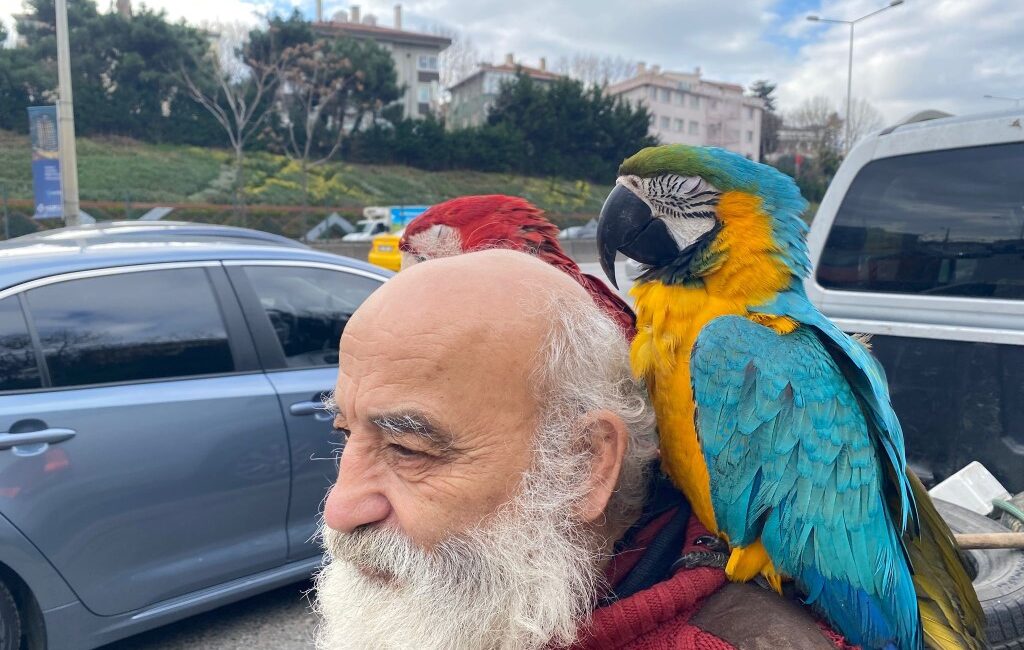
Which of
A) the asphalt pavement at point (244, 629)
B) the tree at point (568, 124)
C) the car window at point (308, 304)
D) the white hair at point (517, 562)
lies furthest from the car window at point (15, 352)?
the tree at point (568, 124)

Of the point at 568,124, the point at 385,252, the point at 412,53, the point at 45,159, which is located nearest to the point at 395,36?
the point at 412,53

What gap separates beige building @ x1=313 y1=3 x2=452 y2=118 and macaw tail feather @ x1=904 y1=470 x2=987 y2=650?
175 feet

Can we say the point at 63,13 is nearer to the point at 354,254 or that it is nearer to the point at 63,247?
the point at 63,247

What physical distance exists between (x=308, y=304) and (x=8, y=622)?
1.75 m

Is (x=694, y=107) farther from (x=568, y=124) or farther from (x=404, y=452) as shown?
(x=404, y=452)

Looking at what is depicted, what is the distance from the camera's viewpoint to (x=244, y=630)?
10.9ft

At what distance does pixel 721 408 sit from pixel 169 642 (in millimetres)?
2904

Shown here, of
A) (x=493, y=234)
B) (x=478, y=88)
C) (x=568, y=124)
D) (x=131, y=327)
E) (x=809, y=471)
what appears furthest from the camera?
(x=478, y=88)

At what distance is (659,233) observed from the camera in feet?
5.78

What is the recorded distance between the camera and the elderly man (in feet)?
3.87

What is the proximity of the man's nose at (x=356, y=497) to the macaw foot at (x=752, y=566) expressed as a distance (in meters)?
0.68

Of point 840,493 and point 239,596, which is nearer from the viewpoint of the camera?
point 840,493

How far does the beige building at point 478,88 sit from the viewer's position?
52688 mm

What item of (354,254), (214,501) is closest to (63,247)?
(214,501)
